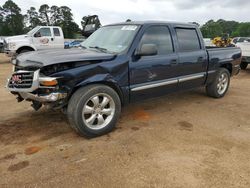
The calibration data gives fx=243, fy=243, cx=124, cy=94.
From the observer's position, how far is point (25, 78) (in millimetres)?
3525

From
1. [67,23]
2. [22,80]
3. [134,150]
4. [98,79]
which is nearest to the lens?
[134,150]

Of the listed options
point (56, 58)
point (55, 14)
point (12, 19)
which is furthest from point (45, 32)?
point (55, 14)

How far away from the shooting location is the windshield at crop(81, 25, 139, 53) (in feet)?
13.6

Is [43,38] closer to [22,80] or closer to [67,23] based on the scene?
[22,80]

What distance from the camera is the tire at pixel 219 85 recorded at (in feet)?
19.4

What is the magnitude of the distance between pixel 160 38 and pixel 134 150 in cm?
224

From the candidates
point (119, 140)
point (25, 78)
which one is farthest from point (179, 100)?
point (25, 78)

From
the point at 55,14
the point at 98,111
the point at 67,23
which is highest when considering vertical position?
the point at 55,14

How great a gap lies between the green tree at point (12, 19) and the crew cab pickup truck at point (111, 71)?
215 feet

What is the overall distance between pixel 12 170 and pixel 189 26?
430 centimetres

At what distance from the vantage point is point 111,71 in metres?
3.83

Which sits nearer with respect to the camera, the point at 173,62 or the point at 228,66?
the point at 173,62

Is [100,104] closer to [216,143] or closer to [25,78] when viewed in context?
[25,78]

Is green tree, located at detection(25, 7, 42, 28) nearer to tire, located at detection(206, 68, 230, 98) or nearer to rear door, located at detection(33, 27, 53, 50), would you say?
rear door, located at detection(33, 27, 53, 50)
